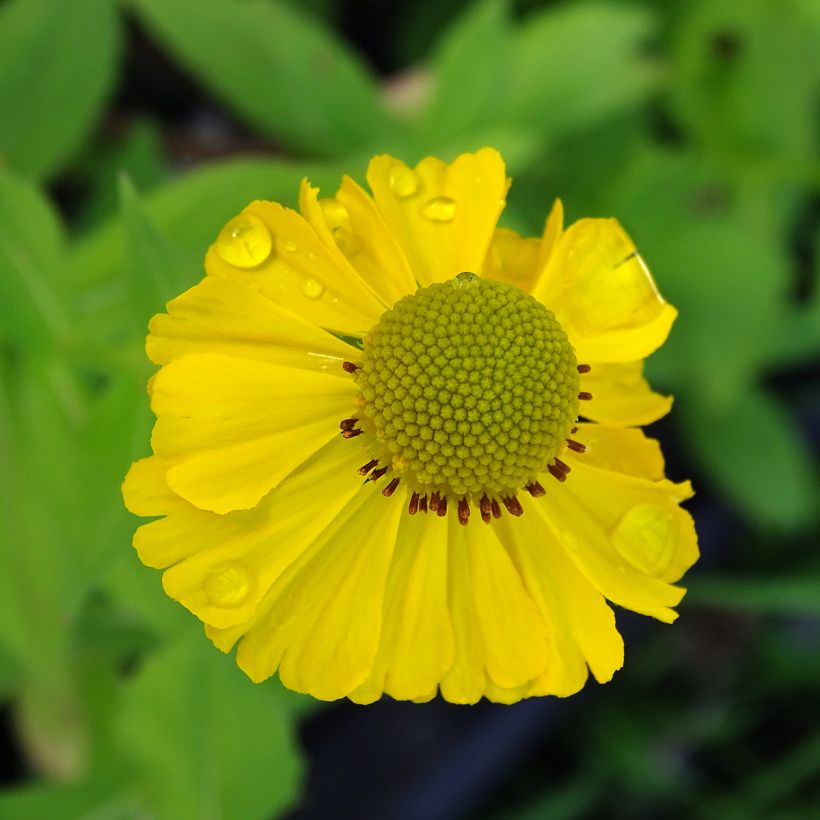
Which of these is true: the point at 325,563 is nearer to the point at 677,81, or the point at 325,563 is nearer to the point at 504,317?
the point at 504,317

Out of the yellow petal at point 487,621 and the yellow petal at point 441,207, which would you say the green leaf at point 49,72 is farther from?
the yellow petal at point 487,621

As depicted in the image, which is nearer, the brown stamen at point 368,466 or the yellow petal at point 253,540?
the yellow petal at point 253,540

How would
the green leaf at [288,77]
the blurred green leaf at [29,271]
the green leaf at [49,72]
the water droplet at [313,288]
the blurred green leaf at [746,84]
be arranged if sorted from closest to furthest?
the water droplet at [313,288] < the blurred green leaf at [29,271] < the green leaf at [49,72] < the green leaf at [288,77] < the blurred green leaf at [746,84]

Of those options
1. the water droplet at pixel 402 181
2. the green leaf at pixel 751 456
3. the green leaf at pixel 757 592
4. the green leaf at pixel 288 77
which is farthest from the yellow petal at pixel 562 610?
the green leaf at pixel 751 456

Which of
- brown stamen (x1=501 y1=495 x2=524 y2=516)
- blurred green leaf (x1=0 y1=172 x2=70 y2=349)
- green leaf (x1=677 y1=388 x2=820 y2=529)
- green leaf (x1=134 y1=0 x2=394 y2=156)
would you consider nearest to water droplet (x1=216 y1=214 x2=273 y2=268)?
brown stamen (x1=501 y1=495 x2=524 y2=516)

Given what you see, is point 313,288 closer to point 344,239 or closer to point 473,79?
point 344,239

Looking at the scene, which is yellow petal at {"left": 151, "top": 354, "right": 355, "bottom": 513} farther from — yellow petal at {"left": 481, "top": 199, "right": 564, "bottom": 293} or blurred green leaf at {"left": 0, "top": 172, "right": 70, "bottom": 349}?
blurred green leaf at {"left": 0, "top": 172, "right": 70, "bottom": 349}

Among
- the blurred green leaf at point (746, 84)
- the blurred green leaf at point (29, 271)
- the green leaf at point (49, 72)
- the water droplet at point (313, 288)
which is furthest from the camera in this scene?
the blurred green leaf at point (746, 84)
